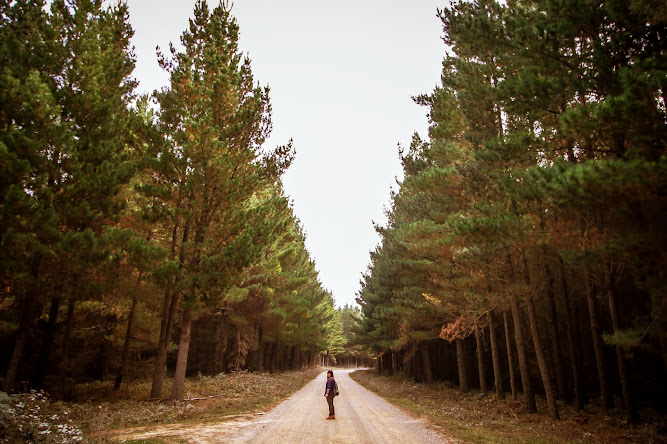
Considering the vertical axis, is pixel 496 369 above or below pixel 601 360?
below

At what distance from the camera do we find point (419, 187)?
1616 cm

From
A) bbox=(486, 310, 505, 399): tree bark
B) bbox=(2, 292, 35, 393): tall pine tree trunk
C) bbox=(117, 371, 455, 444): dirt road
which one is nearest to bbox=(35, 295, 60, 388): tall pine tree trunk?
bbox=(2, 292, 35, 393): tall pine tree trunk

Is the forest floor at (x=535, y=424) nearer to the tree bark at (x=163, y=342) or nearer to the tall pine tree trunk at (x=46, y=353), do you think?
the tree bark at (x=163, y=342)

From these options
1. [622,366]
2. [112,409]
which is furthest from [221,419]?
[622,366]

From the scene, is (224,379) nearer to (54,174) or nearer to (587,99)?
(54,174)

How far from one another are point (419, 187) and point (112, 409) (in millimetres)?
14492

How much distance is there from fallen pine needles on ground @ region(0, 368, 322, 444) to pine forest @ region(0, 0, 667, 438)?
4.40 ft

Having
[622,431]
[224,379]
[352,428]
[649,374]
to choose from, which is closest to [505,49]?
[622,431]

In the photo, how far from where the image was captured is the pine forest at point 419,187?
8.12 m

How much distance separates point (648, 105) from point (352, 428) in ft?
35.2

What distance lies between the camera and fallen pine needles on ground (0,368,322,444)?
6781 millimetres

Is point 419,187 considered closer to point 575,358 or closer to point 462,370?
point 575,358

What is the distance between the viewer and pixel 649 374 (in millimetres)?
14367

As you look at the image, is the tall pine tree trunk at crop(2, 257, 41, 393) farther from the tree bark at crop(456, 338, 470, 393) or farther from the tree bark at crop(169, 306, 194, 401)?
the tree bark at crop(456, 338, 470, 393)
